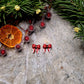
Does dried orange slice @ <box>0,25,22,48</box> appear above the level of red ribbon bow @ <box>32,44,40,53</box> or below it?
above

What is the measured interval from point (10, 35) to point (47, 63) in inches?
8.6

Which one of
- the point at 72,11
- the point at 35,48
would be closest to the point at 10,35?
the point at 35,48

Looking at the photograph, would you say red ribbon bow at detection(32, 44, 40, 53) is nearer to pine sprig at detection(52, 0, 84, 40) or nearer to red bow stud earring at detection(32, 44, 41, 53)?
red bow stud earring at detection(32, 44, 41, 53)

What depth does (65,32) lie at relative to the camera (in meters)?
0.73

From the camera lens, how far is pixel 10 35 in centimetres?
69

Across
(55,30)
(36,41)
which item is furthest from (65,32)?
(36,41)

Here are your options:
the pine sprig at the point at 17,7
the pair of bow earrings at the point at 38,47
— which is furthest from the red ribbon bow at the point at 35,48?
the pine sprig at the point at 17,7

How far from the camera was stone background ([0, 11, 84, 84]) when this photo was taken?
2.21ft

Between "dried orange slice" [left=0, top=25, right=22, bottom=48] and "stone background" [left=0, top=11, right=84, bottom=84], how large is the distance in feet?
0.12

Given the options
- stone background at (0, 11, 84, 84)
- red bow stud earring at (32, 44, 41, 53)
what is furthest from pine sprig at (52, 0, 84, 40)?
red bow stud earring at (32, 44, 41, 53)

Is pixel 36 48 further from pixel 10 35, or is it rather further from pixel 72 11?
pixel 72 11

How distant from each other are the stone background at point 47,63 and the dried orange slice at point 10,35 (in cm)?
4

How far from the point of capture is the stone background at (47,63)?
67 centimetres

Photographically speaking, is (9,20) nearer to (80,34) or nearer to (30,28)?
(30,28)
